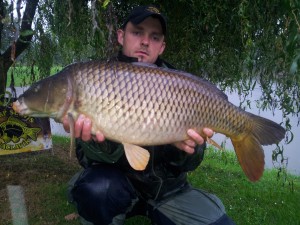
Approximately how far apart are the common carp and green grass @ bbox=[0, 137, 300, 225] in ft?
2.60

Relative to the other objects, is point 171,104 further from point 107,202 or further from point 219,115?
point 107,202

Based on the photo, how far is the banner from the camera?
2.41 m

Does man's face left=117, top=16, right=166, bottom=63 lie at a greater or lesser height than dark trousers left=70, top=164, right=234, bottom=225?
greater

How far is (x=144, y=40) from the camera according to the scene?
165 centimetres

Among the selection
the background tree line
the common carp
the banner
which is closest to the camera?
the common carp

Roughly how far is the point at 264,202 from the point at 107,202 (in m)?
1.29

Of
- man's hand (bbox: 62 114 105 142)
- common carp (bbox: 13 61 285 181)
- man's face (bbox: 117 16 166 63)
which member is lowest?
man's hand (bbox: 62 114 105 142)

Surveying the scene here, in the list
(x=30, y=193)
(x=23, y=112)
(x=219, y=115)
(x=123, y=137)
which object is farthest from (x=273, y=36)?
(x=30, y=193)

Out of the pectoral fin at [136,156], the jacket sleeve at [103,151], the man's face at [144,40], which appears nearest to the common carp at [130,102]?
the pectoral fin at [136,156]

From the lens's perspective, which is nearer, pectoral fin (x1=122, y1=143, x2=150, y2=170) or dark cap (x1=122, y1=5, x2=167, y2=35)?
pectoral fin (x1=122, y1=143, x2=150, y2=170)

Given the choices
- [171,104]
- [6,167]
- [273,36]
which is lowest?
[6,167]

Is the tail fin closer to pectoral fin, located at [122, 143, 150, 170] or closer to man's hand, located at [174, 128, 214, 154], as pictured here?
man's hand, located at [174, 128, 214, 154]

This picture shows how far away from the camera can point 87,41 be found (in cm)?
193

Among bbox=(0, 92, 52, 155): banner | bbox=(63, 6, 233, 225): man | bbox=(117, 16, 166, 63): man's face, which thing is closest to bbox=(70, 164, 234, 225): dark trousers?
bbox=(63, 6, 233, 225): man
